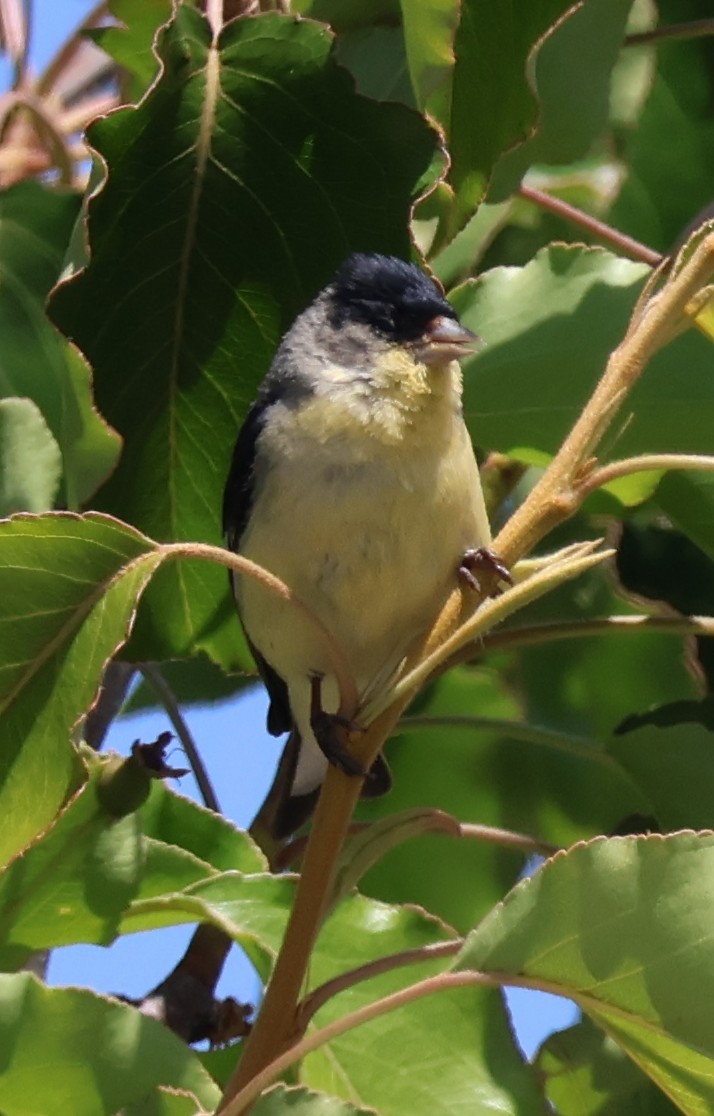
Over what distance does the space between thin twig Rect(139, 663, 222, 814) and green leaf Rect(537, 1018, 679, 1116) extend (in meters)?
0.55

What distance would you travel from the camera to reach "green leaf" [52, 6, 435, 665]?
6.10 feet

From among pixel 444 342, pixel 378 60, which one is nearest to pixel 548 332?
pixel 444 342

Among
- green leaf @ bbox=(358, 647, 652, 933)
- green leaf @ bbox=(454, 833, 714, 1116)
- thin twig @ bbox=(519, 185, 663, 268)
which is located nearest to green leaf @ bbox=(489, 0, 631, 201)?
thin twig @ bbox=(519, 185, 663, 268)

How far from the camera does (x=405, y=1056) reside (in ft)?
5.42

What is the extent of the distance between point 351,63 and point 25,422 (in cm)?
78

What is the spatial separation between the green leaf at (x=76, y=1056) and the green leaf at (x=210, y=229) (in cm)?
67

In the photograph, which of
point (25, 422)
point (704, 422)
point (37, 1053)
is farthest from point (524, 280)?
point (37, 1053)

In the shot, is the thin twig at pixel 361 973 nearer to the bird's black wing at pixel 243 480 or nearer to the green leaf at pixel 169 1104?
the green leaf at pixel 169 1104

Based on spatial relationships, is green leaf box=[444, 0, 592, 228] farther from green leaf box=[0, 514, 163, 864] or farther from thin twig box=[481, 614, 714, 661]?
green leaf box=[0, 514, 163, 864]

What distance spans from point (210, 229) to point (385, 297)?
0.42 meters

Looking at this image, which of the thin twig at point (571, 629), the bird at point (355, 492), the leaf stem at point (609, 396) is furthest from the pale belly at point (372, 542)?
the leaf stem at point (609, 396)

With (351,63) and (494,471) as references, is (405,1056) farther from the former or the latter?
(351,63)

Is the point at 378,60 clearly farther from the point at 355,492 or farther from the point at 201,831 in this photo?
the point at 201,831

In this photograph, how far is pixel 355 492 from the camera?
199cm
